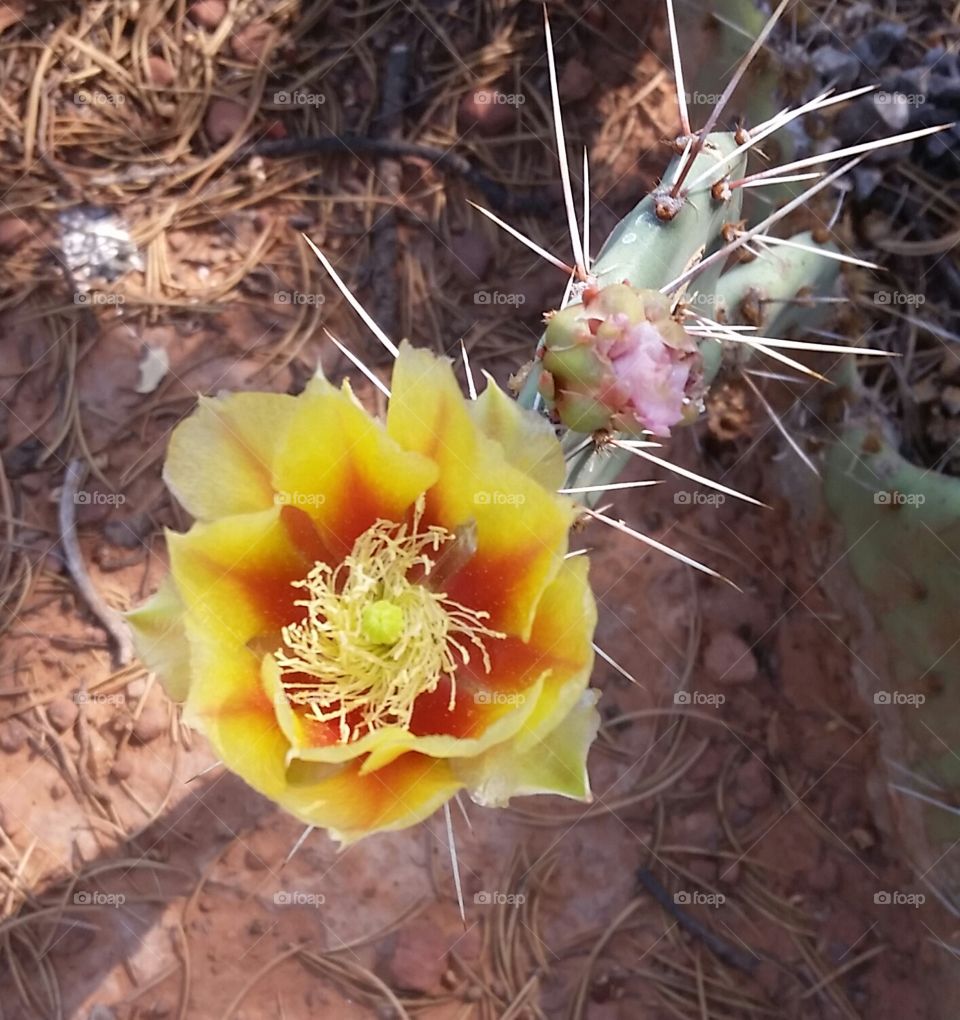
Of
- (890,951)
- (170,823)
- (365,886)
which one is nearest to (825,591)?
(890,951)

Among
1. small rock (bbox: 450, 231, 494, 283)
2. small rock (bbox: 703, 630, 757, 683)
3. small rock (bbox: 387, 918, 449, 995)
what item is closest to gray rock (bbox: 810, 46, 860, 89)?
small rock (bbox: 450, 231, 494, 283)

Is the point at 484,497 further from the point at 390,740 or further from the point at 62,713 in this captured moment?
the point at 62,713

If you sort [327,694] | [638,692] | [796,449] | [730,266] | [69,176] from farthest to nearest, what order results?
[69,176] < [638,692] < [796,449] < [730,266] < [327,694]

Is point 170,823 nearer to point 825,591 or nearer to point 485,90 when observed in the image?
point 825,591

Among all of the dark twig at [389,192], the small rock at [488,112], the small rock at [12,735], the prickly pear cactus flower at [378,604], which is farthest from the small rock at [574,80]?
the small rock at [12,735]

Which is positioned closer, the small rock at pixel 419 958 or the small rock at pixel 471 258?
the small rock at pixel 419 958

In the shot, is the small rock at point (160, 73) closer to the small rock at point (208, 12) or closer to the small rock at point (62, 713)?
the small rock at point (208, 12)

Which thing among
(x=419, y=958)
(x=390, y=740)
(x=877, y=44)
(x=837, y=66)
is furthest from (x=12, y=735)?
(x=877, y=44)
